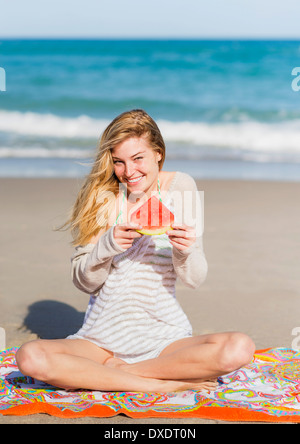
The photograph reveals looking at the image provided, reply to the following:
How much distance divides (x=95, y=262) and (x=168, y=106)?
15789 millimetres

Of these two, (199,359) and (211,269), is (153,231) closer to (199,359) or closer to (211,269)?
(199,359)

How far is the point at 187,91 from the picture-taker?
21.3 m

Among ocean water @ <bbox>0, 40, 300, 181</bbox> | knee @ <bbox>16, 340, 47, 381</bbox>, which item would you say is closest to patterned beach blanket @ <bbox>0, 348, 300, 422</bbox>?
knee @ <bbox>16, 340, 47, 381</bbox>

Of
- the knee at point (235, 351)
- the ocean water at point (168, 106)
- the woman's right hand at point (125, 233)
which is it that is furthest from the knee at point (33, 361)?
the ocean water at point (168, 106)

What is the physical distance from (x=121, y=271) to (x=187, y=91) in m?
18.2

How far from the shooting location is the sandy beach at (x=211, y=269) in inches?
191

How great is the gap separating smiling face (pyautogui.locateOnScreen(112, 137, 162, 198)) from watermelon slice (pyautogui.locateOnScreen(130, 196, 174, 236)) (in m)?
0.17

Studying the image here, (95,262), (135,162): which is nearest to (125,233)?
(95,262)

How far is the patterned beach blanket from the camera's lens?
10.7 feet

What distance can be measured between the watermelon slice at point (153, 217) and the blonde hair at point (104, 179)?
0.95ft

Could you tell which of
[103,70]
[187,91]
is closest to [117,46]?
[103,70]

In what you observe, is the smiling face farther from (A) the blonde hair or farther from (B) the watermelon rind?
(B) the watermelon rind

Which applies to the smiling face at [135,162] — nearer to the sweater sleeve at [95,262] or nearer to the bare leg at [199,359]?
the sweater sleeve at [95,262]
